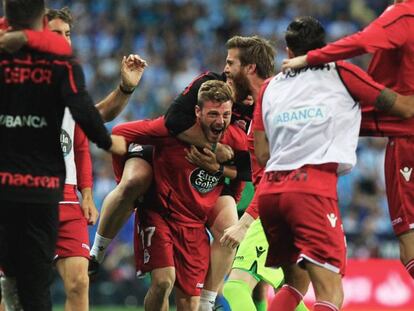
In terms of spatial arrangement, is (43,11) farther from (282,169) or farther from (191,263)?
(191,263)

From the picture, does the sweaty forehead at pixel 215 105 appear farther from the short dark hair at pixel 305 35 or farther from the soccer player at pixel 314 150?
the short dark hair at pixel 305 35

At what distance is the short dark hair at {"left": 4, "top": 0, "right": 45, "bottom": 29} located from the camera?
627 cm

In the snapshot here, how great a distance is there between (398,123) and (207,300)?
245 cm

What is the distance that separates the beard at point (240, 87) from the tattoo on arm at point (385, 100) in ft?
6.41

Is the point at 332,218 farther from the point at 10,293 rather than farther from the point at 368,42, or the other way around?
the point at 10,293

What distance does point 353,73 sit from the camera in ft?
22.4

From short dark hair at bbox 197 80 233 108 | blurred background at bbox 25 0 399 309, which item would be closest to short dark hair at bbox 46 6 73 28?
short dark hair at bbox 197 80 233 108

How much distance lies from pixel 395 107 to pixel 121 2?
14.5 metres

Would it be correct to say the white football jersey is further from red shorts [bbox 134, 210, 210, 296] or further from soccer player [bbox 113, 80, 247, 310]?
red shorts [bbox 134, 210, 210, 296]

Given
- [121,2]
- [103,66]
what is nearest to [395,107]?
[103,66]

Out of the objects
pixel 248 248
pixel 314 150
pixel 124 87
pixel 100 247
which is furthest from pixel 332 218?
pixel 100 247

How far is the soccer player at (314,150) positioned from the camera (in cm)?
671

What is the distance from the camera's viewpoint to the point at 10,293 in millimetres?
6703

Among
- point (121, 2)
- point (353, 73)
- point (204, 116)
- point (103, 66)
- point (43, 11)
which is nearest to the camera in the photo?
point (43, 11)
